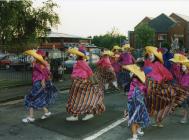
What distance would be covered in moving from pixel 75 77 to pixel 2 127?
6.57 feet

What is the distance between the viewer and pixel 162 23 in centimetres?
9075

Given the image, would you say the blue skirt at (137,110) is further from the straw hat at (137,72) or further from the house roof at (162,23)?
the house roof at (162,23)

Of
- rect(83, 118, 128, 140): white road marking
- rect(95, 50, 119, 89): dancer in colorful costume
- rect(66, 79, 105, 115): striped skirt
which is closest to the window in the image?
rect(95, 50, 119, 89): dancer in colorful costume

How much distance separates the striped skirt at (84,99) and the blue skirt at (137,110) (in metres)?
1.53

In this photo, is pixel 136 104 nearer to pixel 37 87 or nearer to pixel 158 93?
pixel 158 93

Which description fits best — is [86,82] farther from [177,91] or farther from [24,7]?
[24,7]

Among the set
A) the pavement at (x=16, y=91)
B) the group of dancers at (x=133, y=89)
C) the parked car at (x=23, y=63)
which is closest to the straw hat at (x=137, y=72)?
the group of dancers at (x=133, y=89)

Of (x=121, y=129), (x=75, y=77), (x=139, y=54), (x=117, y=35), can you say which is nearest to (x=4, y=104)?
(x=75, y=77)

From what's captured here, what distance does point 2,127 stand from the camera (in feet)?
31.3

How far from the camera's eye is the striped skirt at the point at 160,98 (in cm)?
930

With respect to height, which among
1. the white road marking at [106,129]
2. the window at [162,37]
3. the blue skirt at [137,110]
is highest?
the window at [162,37]

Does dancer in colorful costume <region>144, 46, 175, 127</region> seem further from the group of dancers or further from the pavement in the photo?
the pavement

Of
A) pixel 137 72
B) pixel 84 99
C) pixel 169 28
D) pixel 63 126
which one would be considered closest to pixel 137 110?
pixel 137 72

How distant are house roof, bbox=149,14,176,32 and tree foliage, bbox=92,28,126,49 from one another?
29.4 ft
